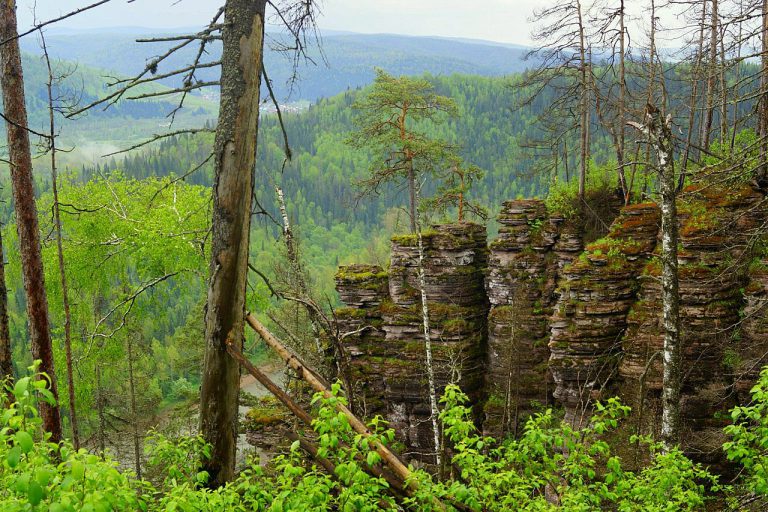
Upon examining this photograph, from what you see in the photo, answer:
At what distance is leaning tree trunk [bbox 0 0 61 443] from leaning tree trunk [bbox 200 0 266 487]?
4.49m

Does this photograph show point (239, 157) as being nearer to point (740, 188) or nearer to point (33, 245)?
point (33, 245)

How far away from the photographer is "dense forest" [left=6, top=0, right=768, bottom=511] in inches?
194

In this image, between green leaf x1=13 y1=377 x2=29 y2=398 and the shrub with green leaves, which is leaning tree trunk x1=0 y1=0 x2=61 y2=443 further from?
green leaf x1=13 y1=377 x2=29 y2=398

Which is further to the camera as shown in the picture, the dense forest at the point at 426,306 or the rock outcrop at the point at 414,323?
the rock outcrop at the point at 414,323

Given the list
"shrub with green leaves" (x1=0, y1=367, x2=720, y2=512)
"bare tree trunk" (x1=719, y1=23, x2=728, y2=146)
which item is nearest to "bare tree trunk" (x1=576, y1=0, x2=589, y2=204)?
"bare tree trunk" (x1=719, y1=23, x2=728, y2=146)

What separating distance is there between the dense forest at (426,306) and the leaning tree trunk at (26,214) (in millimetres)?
36

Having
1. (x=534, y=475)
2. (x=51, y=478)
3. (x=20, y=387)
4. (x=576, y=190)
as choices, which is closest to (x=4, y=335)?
(x=51, y=478)

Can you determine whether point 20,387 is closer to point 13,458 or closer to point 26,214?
point 13,458

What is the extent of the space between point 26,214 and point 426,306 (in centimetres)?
1388

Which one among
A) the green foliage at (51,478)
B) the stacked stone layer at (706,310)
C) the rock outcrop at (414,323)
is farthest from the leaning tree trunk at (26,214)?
the rock outcrop at (414,323)

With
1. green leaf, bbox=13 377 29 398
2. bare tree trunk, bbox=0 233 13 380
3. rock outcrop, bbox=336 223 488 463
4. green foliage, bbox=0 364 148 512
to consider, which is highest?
green leaf, bbox=13 377 29 398

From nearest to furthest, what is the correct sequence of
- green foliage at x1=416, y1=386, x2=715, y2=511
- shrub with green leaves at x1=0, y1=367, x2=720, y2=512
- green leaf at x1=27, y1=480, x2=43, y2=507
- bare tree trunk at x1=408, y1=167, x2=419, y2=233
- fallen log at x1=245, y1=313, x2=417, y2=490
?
green leaf at x1=27, y1=480, x2=43, y2=507 < shrub with green leaves at x1=0, y1=367, x2=720, y2=512 < fallen log at x1=245, y1=313, x2=417, y2=490 < green foliage at x1=416, y1=386, x2=715, y2=511 < bare tree trunk at x1=408, y1=167, x2=419, y2=233

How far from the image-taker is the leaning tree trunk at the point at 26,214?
8.24 meters

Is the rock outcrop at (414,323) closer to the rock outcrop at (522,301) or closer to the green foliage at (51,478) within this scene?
the rock outcrop at (522,301)
